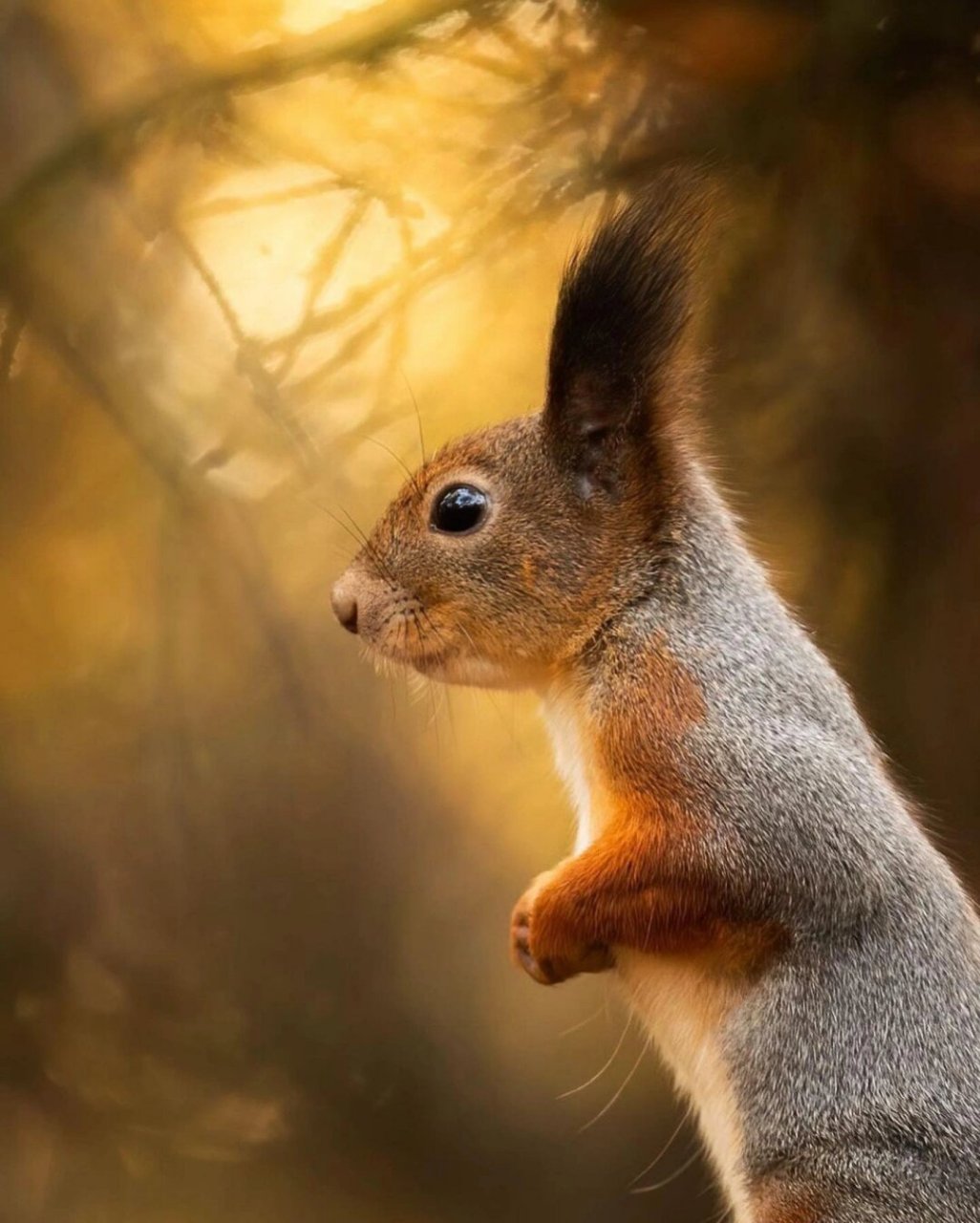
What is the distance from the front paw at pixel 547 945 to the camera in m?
1.22

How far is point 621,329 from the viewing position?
1276 mm

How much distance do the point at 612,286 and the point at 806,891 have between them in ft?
1.84

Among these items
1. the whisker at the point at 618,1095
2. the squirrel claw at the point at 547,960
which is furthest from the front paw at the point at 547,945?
the whisker at the point at 618,1095

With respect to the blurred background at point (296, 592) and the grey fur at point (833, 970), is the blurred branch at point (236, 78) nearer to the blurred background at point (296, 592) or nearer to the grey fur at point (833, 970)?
the blurred background at point (296, 592)

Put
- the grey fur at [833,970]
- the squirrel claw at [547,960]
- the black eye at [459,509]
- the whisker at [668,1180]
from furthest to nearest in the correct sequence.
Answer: the whisker at [668,1180]
the black eye at [459,509]
the squirrel claw at [547,960]
the grey fur at [833,970]

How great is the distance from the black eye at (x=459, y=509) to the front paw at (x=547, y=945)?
35 centimetres

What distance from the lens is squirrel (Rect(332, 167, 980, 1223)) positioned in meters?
1.17

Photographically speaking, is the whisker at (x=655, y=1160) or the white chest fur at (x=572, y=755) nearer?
the white chest fur at (x=572, y=755)

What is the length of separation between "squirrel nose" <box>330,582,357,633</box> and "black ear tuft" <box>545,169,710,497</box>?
0.81ft

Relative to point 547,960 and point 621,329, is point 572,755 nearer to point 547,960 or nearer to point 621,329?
point 547,960

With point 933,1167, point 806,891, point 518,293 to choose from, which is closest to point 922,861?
point 806,891

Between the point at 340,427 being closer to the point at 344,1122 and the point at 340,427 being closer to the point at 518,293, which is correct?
the point at 518,293

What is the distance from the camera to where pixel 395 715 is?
2033 millimetres

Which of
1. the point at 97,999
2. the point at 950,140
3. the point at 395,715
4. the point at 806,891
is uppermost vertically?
the point at 950,140
